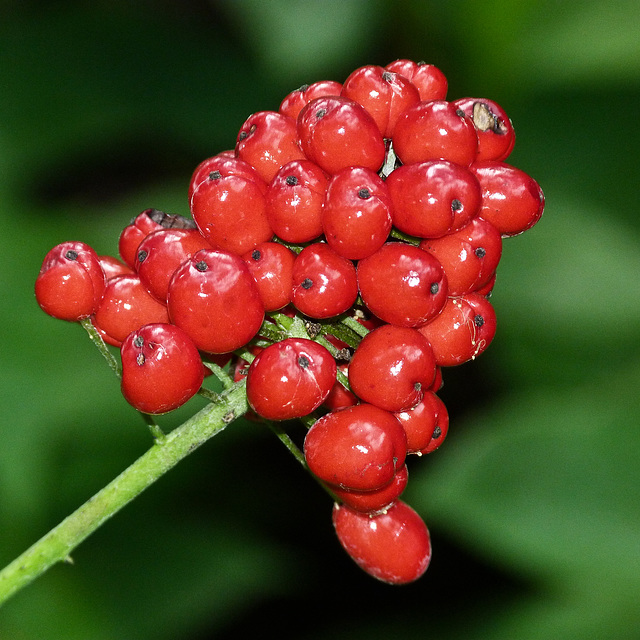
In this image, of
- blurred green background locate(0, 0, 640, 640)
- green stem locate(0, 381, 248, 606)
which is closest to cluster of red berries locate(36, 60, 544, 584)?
green stem locate(0, 381, 248, 606)

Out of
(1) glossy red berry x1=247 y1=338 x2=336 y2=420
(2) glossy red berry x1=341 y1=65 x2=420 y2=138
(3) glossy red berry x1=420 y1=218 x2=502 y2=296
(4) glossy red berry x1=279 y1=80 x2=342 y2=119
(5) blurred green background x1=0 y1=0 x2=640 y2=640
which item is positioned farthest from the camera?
(5) blurred green background x1=0 y1=0 x2=640 y2=640

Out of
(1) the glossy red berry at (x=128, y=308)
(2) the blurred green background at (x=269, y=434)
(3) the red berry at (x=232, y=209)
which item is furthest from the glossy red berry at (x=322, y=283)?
(2) the blurred green background at (x=269, y=434)

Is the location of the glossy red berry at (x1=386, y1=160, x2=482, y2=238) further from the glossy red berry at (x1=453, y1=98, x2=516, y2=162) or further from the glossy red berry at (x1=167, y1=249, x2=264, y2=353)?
the glossy red berry at (x1=167, y1=249, x2=264, y2=353)

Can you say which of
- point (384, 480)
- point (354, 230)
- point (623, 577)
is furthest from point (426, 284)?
point (623, 577)

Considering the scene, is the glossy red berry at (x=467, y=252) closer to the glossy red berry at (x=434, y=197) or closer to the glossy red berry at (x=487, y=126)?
the glossy red berry at (x=434, y=197)

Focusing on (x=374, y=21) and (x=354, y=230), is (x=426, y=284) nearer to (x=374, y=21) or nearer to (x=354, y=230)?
(x=354, y=230)

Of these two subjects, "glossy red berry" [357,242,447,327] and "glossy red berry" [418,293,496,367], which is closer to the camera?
"glossy red berry" [357,242,447,327]
